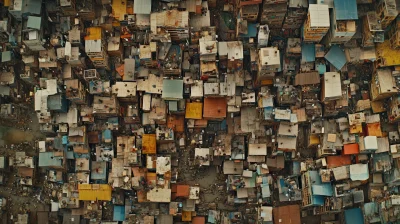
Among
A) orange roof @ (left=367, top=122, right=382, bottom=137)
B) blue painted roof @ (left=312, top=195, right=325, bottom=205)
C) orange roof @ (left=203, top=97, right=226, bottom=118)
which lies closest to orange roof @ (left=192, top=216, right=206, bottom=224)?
orange roof @ (left=203, top=97, right=226, bottom=118)

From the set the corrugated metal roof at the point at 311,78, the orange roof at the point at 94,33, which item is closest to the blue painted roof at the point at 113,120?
the orange roof at the point at 94,33

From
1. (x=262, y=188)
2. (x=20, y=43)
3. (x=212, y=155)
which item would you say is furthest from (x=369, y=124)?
(x=20, y=43)

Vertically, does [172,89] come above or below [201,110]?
above

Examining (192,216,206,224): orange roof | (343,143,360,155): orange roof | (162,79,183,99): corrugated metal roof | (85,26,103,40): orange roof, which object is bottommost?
(192,216,206,224): orange roof

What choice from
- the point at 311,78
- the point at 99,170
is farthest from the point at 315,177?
the point at 99,170

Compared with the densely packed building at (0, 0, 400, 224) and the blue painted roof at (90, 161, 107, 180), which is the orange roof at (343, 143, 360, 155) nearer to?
the densely packed building at (0, 0, 400, 224)

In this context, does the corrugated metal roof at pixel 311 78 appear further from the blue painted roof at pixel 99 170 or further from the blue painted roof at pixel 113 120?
the blue painted roof at pixel 99 170

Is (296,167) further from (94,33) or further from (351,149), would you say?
(94,33)
